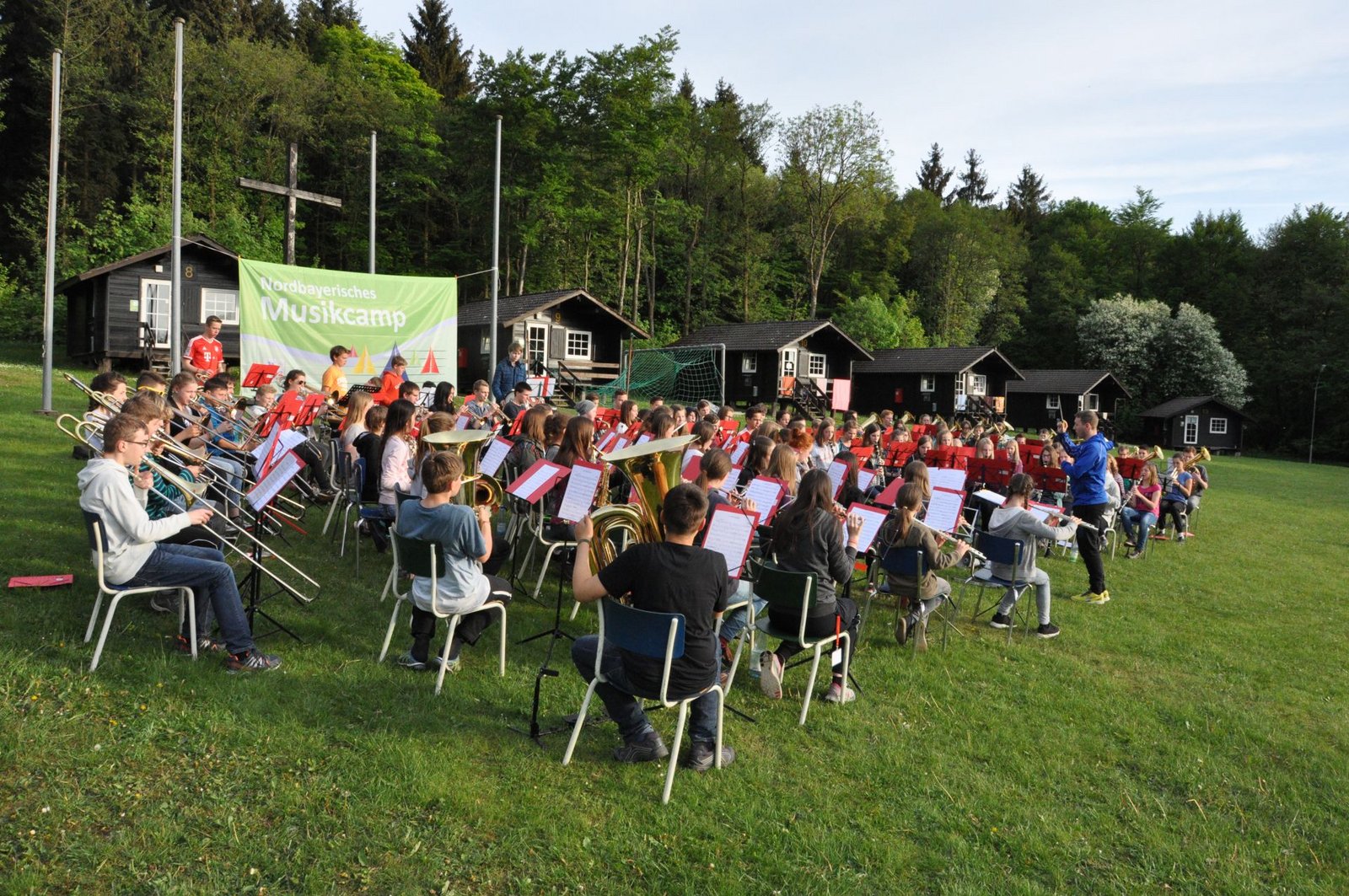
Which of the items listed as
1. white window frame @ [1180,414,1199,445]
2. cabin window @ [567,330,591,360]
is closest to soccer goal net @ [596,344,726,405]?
cabin window @ [567,330,591,360]

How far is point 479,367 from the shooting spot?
31.0 m

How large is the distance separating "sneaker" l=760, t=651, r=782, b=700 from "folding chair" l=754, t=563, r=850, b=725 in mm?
162

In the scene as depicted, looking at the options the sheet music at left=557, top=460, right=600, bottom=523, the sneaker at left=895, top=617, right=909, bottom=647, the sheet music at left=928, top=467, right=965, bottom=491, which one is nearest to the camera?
the sheet music at left=557, top=460, right=600, bottom=523

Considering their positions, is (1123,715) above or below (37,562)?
below

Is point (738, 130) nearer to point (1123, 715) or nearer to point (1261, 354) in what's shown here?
point (1261, 354)

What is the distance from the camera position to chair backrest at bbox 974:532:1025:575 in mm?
7016

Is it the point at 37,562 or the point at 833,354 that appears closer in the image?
the point at 37,562

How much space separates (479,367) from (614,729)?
27.5 metres

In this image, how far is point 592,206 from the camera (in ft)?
124

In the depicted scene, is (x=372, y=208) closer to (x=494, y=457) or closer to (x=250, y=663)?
(x=494, y=457)

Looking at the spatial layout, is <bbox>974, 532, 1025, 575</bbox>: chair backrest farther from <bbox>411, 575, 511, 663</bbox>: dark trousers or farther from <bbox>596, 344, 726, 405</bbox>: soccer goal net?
<bbox>596, 344, 726, 405</bbox>: soccer goal net

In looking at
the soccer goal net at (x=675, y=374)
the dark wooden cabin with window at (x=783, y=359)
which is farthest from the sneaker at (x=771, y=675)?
the dark wooden cabin with window at (x=783, y=359)

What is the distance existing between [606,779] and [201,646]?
9.18 ft

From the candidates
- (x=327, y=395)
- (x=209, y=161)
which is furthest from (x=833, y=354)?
(x=327, y=395)
